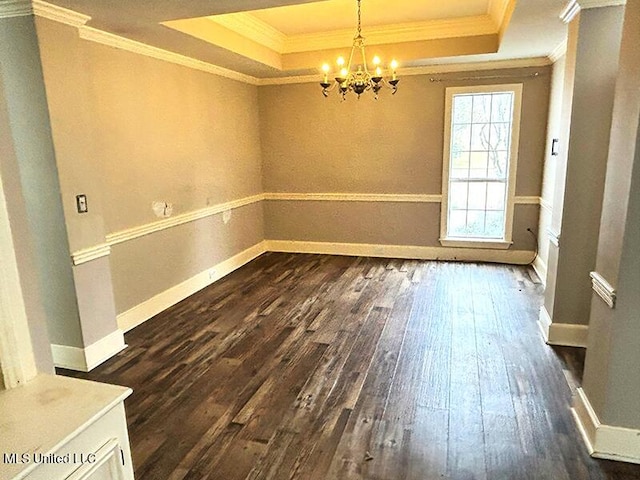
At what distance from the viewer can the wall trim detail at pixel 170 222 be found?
3691mm

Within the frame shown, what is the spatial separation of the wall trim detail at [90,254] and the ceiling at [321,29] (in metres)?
1.64

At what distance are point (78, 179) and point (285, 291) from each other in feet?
7.90

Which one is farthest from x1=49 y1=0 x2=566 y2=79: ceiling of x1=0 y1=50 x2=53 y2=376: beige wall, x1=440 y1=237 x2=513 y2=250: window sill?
x1=440 y1=237 x2=513 y2=250: window sill

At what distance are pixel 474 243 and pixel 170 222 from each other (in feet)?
12.6

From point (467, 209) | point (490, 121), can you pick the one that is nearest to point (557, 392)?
point (467, 209)

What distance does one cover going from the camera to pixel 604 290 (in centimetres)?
219

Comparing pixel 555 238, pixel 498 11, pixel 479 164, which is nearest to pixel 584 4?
pixel 498 11

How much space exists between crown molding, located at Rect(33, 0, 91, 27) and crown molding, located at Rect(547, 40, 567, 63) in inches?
165

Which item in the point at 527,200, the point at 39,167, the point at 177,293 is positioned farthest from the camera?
the point at 527,200

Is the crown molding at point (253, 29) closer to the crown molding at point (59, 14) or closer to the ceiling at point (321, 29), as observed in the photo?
the ceiling at point (321, 29)

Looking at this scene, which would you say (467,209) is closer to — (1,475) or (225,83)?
(225,83)

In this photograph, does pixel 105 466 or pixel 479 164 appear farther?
pixel 479 164

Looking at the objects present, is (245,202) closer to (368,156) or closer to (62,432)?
(368,156)

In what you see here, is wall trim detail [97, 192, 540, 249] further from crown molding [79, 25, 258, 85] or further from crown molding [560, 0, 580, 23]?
crown molding [560, 0, 580, 23]
